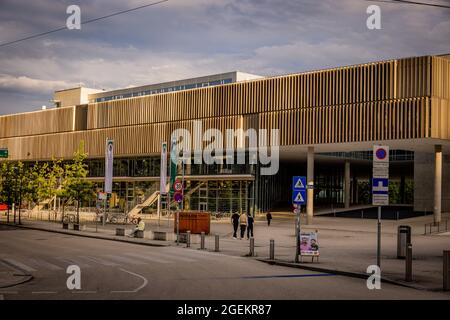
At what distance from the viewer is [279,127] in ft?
185

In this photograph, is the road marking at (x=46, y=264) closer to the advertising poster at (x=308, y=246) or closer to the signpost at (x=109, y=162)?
the advertising poster at (x=308, y=246)

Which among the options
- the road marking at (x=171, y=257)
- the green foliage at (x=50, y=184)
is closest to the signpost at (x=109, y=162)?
the green foliage at (x=50, y=184)

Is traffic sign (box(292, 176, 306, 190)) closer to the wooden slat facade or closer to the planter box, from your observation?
the planter box

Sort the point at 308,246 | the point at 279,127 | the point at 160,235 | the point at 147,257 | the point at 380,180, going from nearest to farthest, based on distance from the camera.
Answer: the point at 380,180, the point at 308,246, the point at 147,257, the point at 160,235, the point at 279,127

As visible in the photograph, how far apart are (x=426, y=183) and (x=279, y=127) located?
18.7 metres

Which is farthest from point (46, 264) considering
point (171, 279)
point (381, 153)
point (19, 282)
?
point (381, 153)

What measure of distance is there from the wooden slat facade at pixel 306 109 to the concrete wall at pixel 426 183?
16560 millimetres

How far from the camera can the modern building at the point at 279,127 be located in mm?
47625

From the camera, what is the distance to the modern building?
1875 inches

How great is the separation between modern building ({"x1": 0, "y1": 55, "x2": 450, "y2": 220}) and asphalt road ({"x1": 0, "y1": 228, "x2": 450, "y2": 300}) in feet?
88.3

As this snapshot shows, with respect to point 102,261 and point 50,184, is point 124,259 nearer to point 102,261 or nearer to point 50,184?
point 102,261

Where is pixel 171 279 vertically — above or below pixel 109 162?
below
